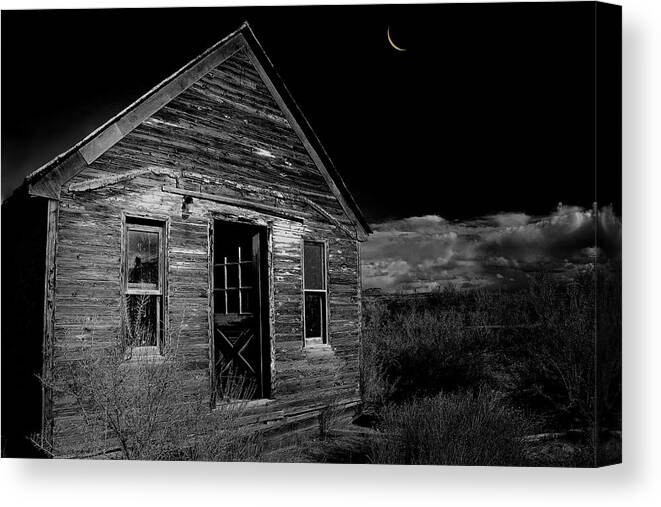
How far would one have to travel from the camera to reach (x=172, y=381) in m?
6.92

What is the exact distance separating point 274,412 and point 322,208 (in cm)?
195

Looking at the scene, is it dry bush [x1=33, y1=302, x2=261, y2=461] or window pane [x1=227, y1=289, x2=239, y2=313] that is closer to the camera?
dry bush [x1=33, y1=302, x2=261, y2=461]

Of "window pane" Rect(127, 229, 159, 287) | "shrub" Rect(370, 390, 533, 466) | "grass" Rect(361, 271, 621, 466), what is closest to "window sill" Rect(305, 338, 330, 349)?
"grass" Rect(361, 271, 621, 466)

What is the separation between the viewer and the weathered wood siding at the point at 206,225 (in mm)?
6527

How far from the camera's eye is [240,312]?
8680mm

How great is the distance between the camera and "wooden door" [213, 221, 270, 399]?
25.5ft

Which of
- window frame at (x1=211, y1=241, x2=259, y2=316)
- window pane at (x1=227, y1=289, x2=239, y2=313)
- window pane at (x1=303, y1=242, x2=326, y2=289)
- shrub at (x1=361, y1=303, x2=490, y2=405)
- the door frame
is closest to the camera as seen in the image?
shrub at (x1=361, y1=303, x2=490, y2=405)

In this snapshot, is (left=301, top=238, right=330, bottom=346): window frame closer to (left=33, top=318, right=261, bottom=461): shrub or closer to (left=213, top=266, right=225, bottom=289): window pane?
(left=33, top=318, right=261, bottom=461): shrub

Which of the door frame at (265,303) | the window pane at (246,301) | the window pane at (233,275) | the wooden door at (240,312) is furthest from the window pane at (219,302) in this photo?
the door frame at (265,303)

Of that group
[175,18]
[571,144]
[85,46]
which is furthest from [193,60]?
[571,144]

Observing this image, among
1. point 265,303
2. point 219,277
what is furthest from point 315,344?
point 219,277

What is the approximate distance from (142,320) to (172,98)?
191 centimetres

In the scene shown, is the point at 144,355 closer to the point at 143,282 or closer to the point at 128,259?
the point at 143,282

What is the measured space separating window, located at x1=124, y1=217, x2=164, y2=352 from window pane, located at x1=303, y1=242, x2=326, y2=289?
1546 mm
